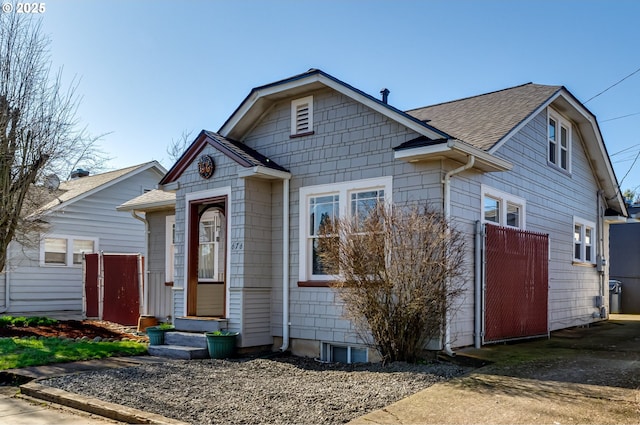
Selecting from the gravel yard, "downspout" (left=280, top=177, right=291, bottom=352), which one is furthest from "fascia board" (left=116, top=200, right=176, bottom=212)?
the gravel yard

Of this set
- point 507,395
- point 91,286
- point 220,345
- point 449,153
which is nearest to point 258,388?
point 220,345

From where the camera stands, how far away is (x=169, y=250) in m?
15.5

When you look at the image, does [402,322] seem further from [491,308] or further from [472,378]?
[491,308]

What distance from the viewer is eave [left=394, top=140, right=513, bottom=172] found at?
9.02 m

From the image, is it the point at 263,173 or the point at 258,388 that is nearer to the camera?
the point at 258,388

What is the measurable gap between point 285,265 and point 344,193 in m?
1.89

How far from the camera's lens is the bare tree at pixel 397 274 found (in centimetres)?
841

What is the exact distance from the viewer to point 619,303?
2095 cm

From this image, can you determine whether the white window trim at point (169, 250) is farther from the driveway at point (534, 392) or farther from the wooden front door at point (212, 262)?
the driveway at point (534, 392)

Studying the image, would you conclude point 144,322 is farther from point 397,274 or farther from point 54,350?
point 397,274

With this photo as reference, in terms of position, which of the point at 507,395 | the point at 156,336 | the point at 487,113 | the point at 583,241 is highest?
the point at 487,113

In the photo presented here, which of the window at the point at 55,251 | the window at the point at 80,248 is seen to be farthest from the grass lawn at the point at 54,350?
the window at the point at 80,248

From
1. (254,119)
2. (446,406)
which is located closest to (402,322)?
(446,406)

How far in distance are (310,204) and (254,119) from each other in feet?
8.28
